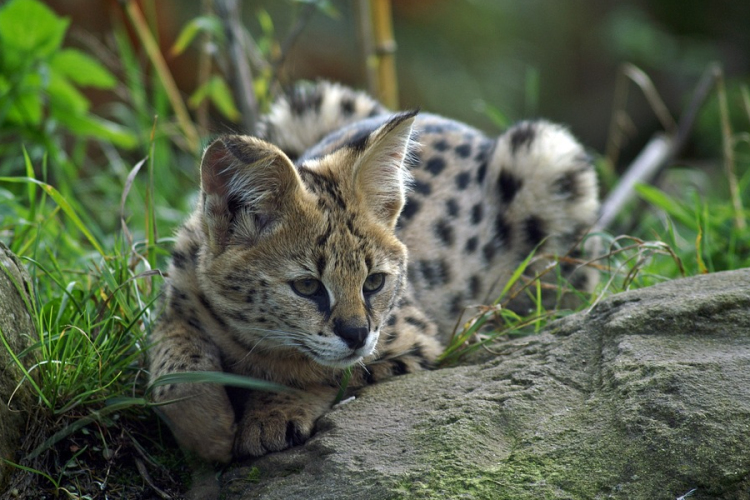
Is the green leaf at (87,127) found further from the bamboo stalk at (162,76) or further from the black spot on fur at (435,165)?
the black spot on fur at (435,165)

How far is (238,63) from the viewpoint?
20.0 ft

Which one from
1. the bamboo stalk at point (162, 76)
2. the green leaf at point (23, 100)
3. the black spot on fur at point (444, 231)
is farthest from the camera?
the bamboo stalk at point (162, 76)

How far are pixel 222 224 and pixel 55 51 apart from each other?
9.10 ft

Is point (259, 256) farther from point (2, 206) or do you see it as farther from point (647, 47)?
point (647, 47)

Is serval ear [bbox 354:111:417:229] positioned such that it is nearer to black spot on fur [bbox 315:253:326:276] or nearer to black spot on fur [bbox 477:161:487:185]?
black spot on fur [bbox 315:253:326:276]

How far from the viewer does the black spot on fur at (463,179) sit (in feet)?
16.7

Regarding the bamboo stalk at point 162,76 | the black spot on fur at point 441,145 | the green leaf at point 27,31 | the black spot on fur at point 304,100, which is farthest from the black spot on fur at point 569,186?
the green leaf at point 27,31

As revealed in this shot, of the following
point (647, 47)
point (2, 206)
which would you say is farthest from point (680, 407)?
point (647, 47)

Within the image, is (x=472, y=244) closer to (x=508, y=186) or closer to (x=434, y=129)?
(x=508, y=186)

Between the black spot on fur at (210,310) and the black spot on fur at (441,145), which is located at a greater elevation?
the black spot on fur at (441,145)

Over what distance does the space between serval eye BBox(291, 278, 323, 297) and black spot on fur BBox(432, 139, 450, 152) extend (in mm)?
2021

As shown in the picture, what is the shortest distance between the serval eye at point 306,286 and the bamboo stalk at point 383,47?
3.86 metres

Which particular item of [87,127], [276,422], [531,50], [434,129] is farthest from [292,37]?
[531,50]

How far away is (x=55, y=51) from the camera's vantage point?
5586mm
